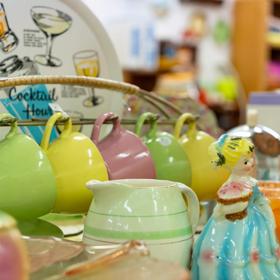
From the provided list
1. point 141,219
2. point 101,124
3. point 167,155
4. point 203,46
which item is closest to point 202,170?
point 167,155

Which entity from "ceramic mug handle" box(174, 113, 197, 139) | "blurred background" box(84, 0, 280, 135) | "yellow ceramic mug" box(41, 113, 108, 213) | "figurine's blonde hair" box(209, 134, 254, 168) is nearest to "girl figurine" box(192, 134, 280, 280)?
"figurine's blonde hair" box(209, 134, 254, 168)

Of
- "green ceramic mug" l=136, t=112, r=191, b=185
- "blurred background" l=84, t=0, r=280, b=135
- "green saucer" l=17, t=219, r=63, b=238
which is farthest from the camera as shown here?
"blurred background" l=84, t=0, r=280, b=135

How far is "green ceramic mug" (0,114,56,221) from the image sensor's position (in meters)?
0.59

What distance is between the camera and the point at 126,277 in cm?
44

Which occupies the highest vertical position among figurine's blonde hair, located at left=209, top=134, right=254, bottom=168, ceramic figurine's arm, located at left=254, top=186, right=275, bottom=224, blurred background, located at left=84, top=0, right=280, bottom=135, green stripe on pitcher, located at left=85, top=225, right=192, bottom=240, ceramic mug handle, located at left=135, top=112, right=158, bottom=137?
figurine's blonde hair, located at left=209, top=134, right=254, bottom=168

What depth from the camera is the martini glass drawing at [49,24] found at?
84 cm

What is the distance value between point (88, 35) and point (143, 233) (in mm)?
442

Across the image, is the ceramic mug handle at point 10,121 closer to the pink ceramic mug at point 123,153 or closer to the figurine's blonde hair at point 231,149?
the pink ceramic mug at point 123,153

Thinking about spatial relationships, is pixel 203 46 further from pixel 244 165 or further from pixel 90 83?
pixel 244 165

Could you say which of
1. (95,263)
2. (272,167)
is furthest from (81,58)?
(95,263)

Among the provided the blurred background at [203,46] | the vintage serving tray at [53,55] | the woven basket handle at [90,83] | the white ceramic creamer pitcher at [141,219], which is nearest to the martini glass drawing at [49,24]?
the vintage serving tray at [53,55]

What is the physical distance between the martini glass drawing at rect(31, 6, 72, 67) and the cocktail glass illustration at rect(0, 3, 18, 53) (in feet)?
0.15

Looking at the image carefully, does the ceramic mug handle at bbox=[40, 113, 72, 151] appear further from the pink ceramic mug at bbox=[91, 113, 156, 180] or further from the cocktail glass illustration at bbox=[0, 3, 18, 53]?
the cocktail glass illustration at bbox=[0, 3, 18, 53]

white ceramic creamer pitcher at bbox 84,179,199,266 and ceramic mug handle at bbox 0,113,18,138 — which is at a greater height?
ceramic mug handle at bbox 0,113,18,138
